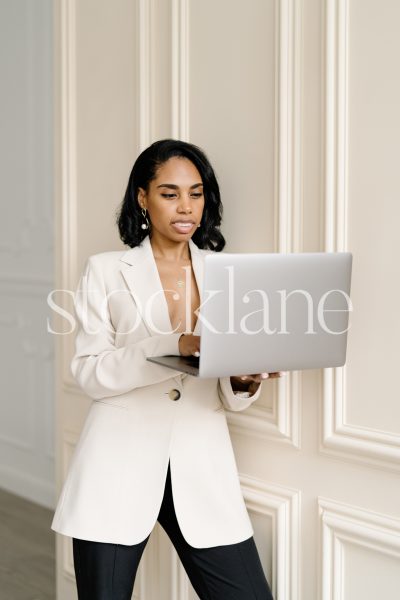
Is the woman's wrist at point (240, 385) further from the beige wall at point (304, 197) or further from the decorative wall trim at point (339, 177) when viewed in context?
the decorative wall trim at point (339, 177)

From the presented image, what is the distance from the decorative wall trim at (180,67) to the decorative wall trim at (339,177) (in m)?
0.56

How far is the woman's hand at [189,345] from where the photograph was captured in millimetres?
1668

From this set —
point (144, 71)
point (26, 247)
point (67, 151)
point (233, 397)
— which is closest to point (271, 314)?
point (233, 397)

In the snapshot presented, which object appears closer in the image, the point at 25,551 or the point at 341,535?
the point at 341,535

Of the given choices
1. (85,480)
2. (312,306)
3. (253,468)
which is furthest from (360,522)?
(85,480)

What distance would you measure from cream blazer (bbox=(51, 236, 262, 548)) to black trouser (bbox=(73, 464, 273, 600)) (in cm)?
4

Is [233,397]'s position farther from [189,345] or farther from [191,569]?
[191,569]

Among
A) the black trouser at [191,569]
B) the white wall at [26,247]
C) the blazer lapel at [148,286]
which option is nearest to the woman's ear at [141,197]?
the blazer lapel at [148,286]

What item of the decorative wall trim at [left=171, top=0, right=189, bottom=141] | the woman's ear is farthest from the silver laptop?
the decorative wall trim at [left=171, top=0, right=189, bottom=141]

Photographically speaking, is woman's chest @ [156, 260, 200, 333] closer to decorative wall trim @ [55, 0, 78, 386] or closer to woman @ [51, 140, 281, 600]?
woman @ [51, 140, 281, 600]

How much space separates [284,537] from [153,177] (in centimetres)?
101

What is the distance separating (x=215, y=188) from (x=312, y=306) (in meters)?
0.56

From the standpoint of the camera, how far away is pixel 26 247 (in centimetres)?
438

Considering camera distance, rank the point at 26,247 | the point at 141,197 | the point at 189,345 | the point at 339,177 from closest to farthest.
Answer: the point at 189,345 → the point at 339,177 → the point at 141,197 → the point at 26,247
